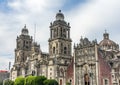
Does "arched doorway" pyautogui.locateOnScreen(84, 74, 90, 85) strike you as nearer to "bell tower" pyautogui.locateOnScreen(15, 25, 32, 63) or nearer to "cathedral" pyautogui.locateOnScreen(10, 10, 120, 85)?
"cathedral" pyautogui.locateOnScreen(10, 10, 120, 85)

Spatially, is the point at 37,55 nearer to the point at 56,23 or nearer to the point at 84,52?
the point at 56,23

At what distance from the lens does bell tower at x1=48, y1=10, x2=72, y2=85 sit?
3155 inches

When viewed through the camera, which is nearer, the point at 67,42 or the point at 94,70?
the point at 94,70

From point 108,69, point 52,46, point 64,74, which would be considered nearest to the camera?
point 108,69

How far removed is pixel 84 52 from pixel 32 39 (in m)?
38.7

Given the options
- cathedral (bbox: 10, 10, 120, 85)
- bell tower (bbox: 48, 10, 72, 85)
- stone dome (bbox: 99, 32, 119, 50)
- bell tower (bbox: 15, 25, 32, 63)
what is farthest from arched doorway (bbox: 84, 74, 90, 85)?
bell tower (bbox: 15, 25, 32, 63)

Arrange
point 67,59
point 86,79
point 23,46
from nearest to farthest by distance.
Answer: point 86,79, point 67,59, point 23,46

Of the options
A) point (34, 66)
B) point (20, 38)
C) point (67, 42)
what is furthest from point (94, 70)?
point (20, 38)

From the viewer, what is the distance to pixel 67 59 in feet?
278

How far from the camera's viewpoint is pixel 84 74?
7175 cm

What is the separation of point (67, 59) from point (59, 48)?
4.53 meters

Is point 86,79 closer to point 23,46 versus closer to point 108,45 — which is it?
point 108,45

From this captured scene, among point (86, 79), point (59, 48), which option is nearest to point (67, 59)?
point (59, 48)

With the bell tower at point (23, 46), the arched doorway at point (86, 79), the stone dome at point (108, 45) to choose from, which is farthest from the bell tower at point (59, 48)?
the bell tower at point (23, 46)
